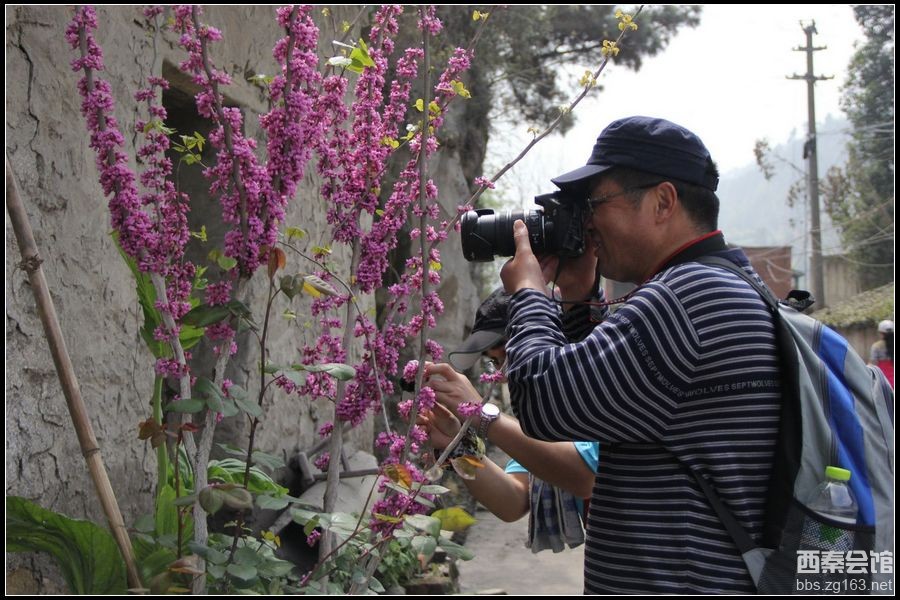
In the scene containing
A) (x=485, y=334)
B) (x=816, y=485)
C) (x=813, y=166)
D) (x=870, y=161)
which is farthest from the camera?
(x=870, y=161)

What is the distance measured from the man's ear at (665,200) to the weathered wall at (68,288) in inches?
44.3

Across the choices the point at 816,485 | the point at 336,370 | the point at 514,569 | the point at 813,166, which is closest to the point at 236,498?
the point at 336,370

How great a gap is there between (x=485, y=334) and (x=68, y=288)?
112cm

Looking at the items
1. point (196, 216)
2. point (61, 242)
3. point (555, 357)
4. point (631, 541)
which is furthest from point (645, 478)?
point (196, 216)

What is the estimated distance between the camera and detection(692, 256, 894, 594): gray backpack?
143 cm

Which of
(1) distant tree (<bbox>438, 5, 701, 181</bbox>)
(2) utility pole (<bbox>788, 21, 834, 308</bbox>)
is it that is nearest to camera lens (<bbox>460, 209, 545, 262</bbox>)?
(1) distant tree (<bbox>438, 5, 701, 181</bbox>)

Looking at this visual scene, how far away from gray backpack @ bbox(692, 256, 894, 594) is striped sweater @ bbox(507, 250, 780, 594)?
0.03 m

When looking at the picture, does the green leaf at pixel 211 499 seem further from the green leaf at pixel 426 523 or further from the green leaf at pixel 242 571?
the green leaf at pixel 426 523

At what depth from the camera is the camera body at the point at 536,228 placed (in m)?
1.75

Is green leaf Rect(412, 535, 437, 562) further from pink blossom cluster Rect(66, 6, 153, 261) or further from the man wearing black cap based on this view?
pink blossom cluster Rect(66, 6, 153, 261)

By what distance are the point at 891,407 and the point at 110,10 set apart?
2.30 m

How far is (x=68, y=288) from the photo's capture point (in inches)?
91.2

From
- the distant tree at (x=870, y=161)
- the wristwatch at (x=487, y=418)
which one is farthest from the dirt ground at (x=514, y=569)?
the distant tree at (x=870, y=161)

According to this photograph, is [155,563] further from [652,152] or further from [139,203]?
[652,152]
